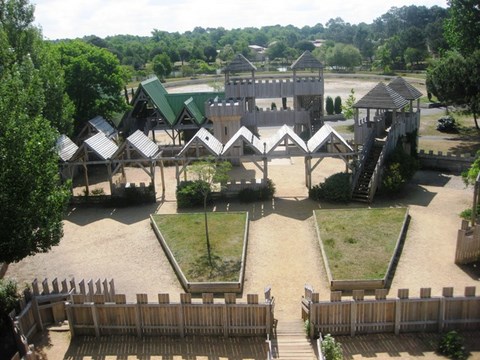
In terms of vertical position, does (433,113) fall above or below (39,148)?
below

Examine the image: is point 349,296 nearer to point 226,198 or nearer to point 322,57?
point 226,198

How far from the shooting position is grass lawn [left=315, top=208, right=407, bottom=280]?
69.4 ft

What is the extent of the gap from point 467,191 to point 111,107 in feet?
87.7

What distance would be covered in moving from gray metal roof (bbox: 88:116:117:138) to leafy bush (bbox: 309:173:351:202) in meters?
17.0

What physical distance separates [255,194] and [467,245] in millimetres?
12345

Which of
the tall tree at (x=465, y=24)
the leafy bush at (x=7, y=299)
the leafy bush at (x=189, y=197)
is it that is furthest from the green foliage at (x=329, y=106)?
the leafy bush at (x=7, y=299)

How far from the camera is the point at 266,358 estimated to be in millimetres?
16375

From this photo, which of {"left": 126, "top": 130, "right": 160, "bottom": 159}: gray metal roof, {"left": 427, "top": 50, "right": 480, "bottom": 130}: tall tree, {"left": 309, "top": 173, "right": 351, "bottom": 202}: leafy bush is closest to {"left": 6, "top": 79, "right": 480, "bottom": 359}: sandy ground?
{"left": 309, "top": 173, "right": 351, "bottom": 202}: leafy bush

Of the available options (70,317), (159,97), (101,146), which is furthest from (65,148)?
(70,317)

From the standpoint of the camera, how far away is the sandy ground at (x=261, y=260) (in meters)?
17.0

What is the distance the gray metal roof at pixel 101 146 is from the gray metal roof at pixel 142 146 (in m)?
1.57

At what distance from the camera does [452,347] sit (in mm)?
15961

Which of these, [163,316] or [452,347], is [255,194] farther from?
[452,347]

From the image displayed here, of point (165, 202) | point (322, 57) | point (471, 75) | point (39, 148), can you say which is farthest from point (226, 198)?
point (322, 57)
